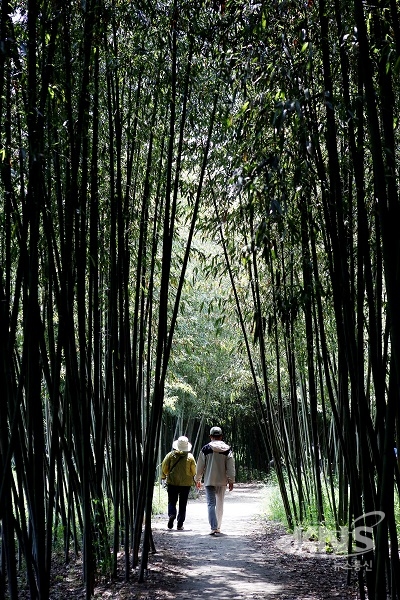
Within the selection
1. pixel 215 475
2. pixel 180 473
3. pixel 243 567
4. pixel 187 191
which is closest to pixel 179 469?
pixel 180 473

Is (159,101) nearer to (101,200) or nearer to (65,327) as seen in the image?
(101,200)

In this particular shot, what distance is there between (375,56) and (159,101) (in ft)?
6.73

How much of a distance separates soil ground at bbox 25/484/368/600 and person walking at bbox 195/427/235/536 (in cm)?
22

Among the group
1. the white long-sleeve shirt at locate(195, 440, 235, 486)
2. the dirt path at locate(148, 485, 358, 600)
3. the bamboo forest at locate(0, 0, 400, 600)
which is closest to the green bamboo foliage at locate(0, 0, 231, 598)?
the bamboo forest at locate(0, 0, 400, 600)

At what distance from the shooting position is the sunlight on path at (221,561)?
13.5 feet

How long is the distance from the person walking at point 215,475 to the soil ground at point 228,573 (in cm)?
22

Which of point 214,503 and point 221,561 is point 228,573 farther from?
point 214,503

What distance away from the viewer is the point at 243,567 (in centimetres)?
481

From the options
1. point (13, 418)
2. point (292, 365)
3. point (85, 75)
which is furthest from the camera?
point (292, 365)

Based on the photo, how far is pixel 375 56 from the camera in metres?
3.10

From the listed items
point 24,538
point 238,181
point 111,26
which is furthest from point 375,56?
point 24,538

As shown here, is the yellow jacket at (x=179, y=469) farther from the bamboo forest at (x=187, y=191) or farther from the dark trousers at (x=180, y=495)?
the bamboo forest at (x=187, y=191)

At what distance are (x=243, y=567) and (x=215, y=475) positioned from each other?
1804 millimetres

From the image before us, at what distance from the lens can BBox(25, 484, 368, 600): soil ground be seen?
4008mm
